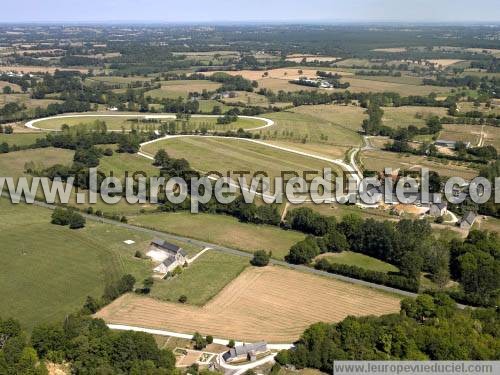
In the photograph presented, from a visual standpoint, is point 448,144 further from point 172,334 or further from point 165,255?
point 172,334

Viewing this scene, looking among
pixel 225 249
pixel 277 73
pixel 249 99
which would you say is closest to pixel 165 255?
pixel 225 249

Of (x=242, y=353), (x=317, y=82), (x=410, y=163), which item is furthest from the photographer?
(x=317, y=82)

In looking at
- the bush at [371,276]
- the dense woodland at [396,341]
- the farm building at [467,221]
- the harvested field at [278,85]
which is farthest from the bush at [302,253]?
the harvested field at [278,85]

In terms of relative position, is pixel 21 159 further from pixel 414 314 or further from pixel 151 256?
pixel 414 314

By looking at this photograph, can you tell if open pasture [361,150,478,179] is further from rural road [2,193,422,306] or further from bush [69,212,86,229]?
bush [69,212,86,229]

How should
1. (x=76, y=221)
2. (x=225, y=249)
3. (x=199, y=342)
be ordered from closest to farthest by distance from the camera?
1. (x=199, y=342)
2. (x=225, y=249)
3. (x=76, y=221)

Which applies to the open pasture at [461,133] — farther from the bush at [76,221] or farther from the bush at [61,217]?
the bush at [61,217]

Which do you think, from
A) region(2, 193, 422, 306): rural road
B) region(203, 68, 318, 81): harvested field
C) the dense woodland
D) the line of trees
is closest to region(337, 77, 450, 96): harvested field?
region(203, 68, 318, 81): harvested field

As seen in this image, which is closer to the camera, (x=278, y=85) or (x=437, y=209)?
(x=437, y=209)
